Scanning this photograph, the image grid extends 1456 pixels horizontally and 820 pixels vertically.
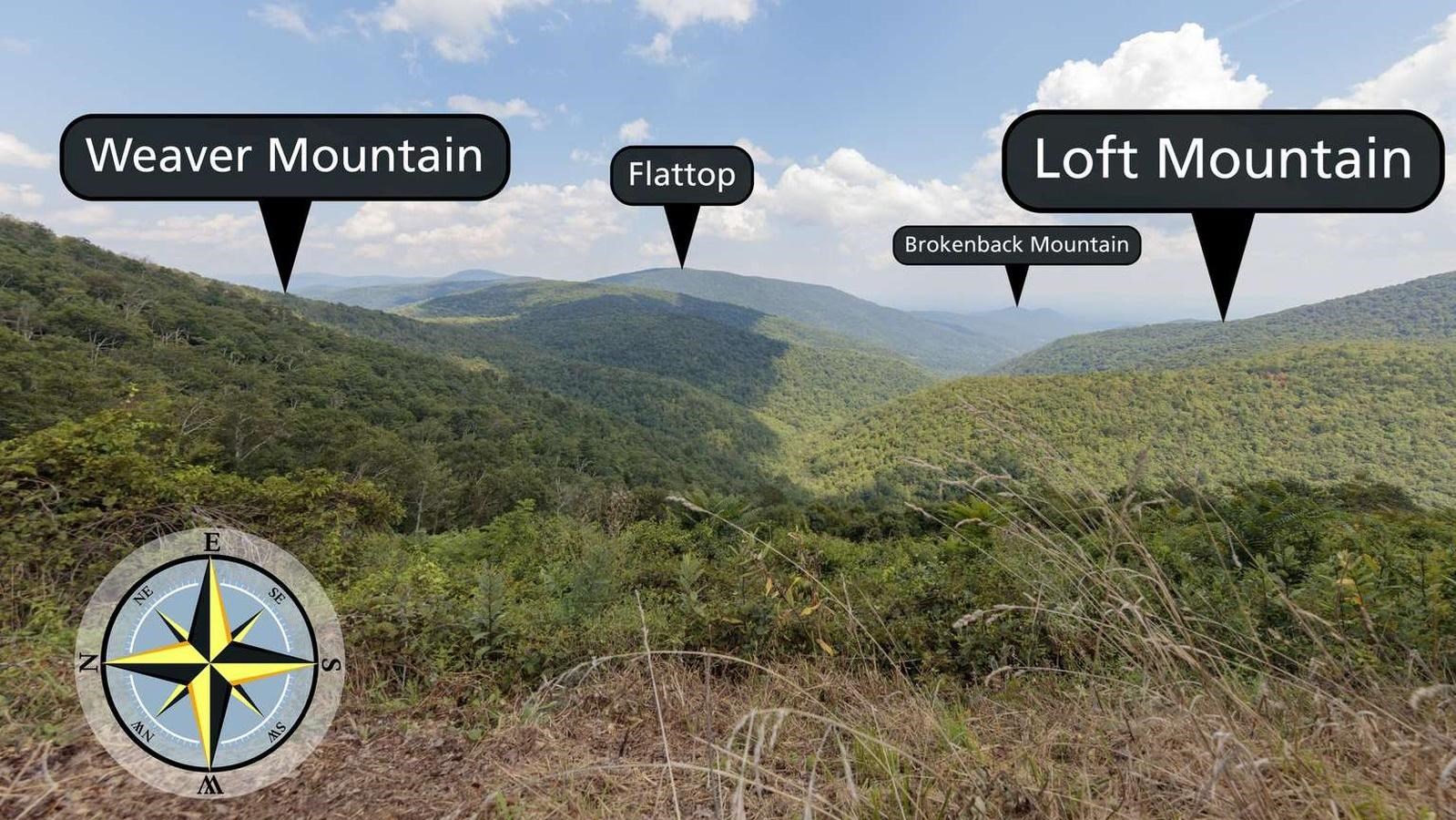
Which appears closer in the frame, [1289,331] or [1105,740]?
[1105,740]

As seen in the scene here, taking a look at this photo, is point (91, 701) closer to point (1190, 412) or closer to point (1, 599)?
point (1, 599)

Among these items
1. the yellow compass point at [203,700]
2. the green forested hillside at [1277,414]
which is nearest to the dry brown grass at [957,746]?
the yellow compass point at [203,700]

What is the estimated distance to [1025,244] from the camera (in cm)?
436

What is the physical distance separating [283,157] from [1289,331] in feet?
430

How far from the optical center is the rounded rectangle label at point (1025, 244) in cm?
426

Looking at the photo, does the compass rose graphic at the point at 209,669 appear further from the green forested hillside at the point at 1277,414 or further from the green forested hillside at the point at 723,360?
the green forested hillside at the point at 723,360

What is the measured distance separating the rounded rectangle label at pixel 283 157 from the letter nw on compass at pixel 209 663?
2.37 metres

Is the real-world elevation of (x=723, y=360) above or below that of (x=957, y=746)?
above

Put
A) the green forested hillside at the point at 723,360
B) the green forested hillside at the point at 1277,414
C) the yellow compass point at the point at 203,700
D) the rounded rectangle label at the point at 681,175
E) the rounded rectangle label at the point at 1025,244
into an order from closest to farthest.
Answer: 1. the yellow compass point at the point at 203,700
2. the rounded rectangle label at the point at 681,175
3. the rounded rectangle label at the point at 1025,244
4. the green forested hillside at the point at 1277,414
5. the green forested hillside at the point at 723,360

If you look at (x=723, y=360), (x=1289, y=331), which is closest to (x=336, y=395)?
(x=723, y=360)

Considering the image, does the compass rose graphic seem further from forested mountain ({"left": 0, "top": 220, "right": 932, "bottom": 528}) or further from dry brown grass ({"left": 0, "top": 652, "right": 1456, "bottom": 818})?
forested mountain ({"left": 0, "top": 220, "right": 932, "bottom": 528})

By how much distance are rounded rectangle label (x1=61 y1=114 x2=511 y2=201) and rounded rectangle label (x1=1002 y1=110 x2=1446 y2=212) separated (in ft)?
9.07

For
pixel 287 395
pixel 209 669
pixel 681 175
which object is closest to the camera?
pixel 209 669

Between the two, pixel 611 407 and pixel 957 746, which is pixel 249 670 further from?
pixel 611 407
